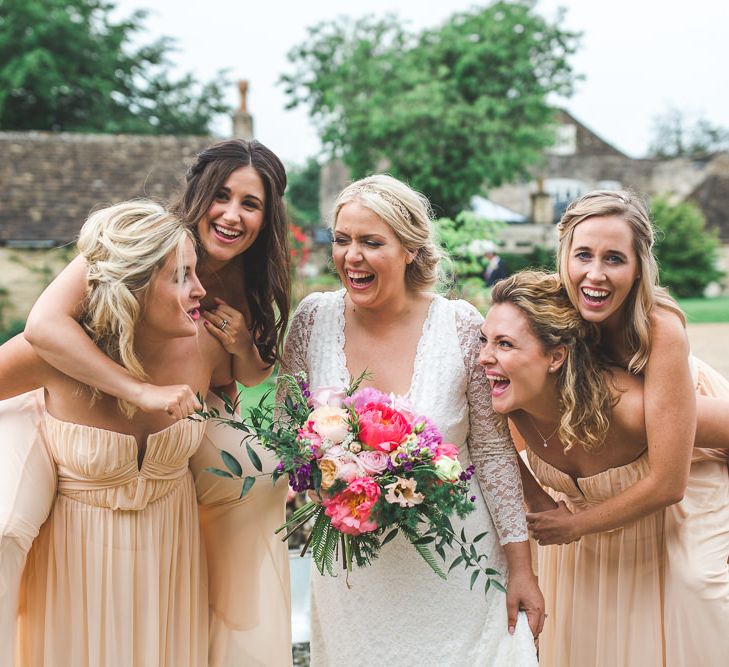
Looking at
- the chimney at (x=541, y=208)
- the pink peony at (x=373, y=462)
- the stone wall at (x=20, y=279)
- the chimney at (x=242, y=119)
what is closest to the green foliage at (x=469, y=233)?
the pink peony at (x=373, y=462)

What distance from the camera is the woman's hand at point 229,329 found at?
359cm

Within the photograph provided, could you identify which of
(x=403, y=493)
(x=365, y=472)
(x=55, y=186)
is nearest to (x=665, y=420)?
(x=403, y=493)

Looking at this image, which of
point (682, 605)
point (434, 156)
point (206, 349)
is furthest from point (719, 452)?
point (434, 156)

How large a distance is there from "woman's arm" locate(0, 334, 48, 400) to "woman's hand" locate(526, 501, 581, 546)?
2.10 metres

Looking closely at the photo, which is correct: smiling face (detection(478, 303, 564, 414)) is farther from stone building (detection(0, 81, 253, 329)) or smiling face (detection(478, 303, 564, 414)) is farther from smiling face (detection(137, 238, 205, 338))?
stone building (detection(0, 81, 253, 329))

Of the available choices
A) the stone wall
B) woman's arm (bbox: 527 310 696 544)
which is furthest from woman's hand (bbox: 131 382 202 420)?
the stone wall

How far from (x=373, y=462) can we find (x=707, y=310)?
94.2 feet

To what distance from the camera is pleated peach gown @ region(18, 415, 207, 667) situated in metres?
3.21

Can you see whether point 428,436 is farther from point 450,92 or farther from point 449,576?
point 450,92

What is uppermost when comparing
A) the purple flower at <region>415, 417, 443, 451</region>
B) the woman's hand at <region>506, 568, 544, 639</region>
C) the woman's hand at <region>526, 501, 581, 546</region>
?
the purple flower at <region>415, 417, 443, 451</region>

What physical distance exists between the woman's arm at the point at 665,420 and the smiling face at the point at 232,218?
1771 mm

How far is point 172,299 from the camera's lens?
123 inches

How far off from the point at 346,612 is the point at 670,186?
5320cm

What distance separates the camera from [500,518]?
3.31m
